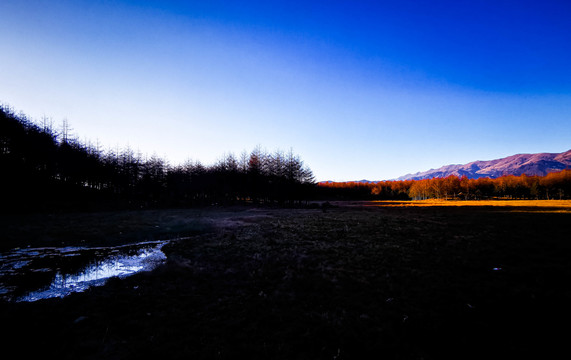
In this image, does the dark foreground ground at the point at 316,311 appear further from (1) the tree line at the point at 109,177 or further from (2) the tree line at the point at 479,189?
(2) the tree line at the point at 479,189

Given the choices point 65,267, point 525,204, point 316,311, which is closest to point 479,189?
point 525,204

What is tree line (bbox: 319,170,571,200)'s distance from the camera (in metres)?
115

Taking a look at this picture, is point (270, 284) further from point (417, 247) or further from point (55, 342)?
point (417, 247)

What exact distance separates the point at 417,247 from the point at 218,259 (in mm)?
12964

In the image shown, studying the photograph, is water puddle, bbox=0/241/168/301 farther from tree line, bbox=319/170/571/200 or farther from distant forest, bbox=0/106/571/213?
tree line, bbox=319/170/571/200

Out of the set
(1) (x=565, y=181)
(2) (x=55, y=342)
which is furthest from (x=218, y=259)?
(1) (x=565, y=181)

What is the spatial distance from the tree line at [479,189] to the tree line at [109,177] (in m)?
95.4

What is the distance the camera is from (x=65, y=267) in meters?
11.6

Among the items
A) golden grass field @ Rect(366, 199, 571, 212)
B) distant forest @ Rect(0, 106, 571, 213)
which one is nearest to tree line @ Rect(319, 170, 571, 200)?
golden grass field @ Rect(366, 199, 571, 212)

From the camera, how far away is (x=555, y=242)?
14.9m

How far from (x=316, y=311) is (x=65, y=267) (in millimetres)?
13635

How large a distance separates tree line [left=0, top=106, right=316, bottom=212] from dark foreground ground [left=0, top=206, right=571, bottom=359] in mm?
43603

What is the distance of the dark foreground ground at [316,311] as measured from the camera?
5109mm

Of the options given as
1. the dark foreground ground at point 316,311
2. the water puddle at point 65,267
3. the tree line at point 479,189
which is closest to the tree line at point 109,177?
the water puddle at point 65,267
